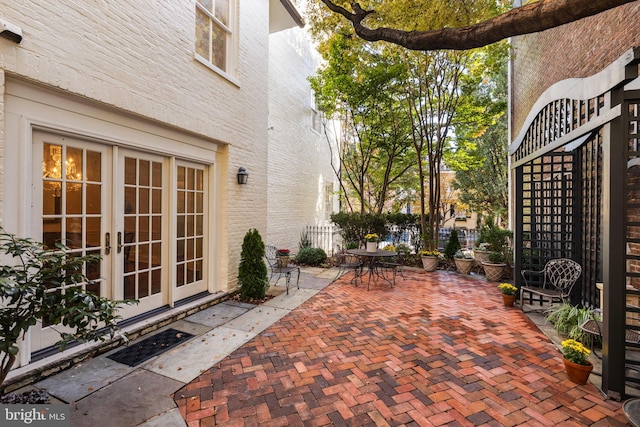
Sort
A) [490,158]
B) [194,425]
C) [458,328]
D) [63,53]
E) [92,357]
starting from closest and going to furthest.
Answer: [194,425] → [63,53] → [92,357] → [458,328] → [490,158]

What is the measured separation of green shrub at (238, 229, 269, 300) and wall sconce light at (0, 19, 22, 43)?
11.7 feet

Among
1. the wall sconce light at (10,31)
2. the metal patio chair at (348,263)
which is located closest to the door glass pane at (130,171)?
the wall sconce light at (10,31)

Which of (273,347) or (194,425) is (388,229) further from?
(194,425)

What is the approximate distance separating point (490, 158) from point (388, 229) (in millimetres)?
9814

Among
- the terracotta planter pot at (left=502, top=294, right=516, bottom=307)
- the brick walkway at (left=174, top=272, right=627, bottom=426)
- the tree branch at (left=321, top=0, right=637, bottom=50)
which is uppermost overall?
the tree branch at (left=321, top=0, right=637, bottom=50)

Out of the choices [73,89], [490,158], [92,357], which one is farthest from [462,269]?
[490,158]

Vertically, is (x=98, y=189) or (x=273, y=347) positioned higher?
(x=98, y=189)

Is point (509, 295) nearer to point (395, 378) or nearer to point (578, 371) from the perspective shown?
point (578, 371)

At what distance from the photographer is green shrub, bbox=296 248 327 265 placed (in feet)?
28.8

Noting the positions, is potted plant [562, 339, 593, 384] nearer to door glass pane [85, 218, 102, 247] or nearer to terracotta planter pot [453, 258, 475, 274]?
terracotta planter pot [453, 258, 475, 274]

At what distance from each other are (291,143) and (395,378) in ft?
26.0

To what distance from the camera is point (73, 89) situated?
2.88 meters

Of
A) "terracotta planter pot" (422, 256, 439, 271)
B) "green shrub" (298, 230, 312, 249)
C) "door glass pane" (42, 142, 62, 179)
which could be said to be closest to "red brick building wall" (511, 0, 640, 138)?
"terracotta planter pot" (422, 256, 439, 271)

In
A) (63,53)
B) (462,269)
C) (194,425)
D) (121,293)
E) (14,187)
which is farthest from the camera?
(462,269)
